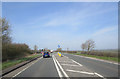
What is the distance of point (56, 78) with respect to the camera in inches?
271

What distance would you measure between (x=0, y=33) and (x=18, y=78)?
11373mm

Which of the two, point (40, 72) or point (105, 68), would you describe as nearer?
point (40, 72)

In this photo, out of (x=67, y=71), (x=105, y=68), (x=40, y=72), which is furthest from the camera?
(x=105, y=68)

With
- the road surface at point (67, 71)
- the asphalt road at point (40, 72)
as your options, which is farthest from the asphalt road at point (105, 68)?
the asphalt road at point (40, 72)

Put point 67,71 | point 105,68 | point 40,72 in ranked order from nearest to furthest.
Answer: point 40,72, point 67,71, point 105,68

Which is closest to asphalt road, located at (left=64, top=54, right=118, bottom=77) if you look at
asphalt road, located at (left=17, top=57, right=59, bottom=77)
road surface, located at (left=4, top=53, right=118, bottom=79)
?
road surface, located at (left=4, top=53, right=118, bottom=79)

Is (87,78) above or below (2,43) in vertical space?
below

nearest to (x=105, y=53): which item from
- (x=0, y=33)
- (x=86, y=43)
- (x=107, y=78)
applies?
(x=107, y=78)

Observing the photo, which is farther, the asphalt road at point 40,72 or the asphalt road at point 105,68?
the asphalt road at point 105,68

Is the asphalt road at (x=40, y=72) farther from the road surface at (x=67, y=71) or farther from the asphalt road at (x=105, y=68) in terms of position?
the asphalt road at (x=105, y=68)

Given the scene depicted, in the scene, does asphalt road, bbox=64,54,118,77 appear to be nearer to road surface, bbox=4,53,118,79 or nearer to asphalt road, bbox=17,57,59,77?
road surface, bbox=4,53,118,79

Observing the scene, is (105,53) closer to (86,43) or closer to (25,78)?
(25,78)

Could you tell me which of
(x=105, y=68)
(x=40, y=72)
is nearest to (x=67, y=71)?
(x=40, y=72)

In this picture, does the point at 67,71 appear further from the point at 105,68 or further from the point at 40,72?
the point at 105,68
